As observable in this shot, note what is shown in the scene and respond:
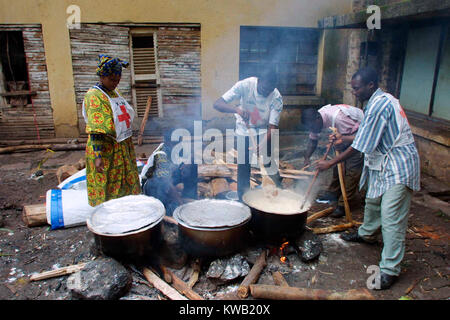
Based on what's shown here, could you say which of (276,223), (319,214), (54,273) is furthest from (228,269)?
(319,214)

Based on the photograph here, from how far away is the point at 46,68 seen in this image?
9031mm

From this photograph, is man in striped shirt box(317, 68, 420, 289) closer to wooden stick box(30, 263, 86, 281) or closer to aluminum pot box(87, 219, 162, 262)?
aluminum pot box(87, 219, 162, 262)

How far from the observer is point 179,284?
3.68 m

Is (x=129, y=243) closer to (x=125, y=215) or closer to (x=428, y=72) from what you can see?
(x=125, y=215)

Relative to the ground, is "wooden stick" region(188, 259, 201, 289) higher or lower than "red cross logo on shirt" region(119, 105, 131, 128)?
lower

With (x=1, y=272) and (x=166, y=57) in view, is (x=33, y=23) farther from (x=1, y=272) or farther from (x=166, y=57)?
(x=1, y=272)

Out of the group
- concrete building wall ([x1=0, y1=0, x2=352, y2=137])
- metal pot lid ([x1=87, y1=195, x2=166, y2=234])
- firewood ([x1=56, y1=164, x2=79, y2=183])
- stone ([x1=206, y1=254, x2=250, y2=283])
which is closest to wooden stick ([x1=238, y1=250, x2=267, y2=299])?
stone ([x1=206, y1=254, x2=250, y2=283])

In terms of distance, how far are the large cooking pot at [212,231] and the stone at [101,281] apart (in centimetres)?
77

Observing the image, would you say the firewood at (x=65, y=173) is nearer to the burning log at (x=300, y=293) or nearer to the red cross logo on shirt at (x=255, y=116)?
the red cross logo on shirt at (x=255, y=116)

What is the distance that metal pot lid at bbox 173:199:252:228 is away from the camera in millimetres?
3821

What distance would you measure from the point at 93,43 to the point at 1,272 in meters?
6.76

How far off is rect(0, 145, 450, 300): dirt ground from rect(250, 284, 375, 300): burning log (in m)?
0.35

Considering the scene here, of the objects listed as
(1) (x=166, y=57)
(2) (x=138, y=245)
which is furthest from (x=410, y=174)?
(1) (x=166, y=57)
